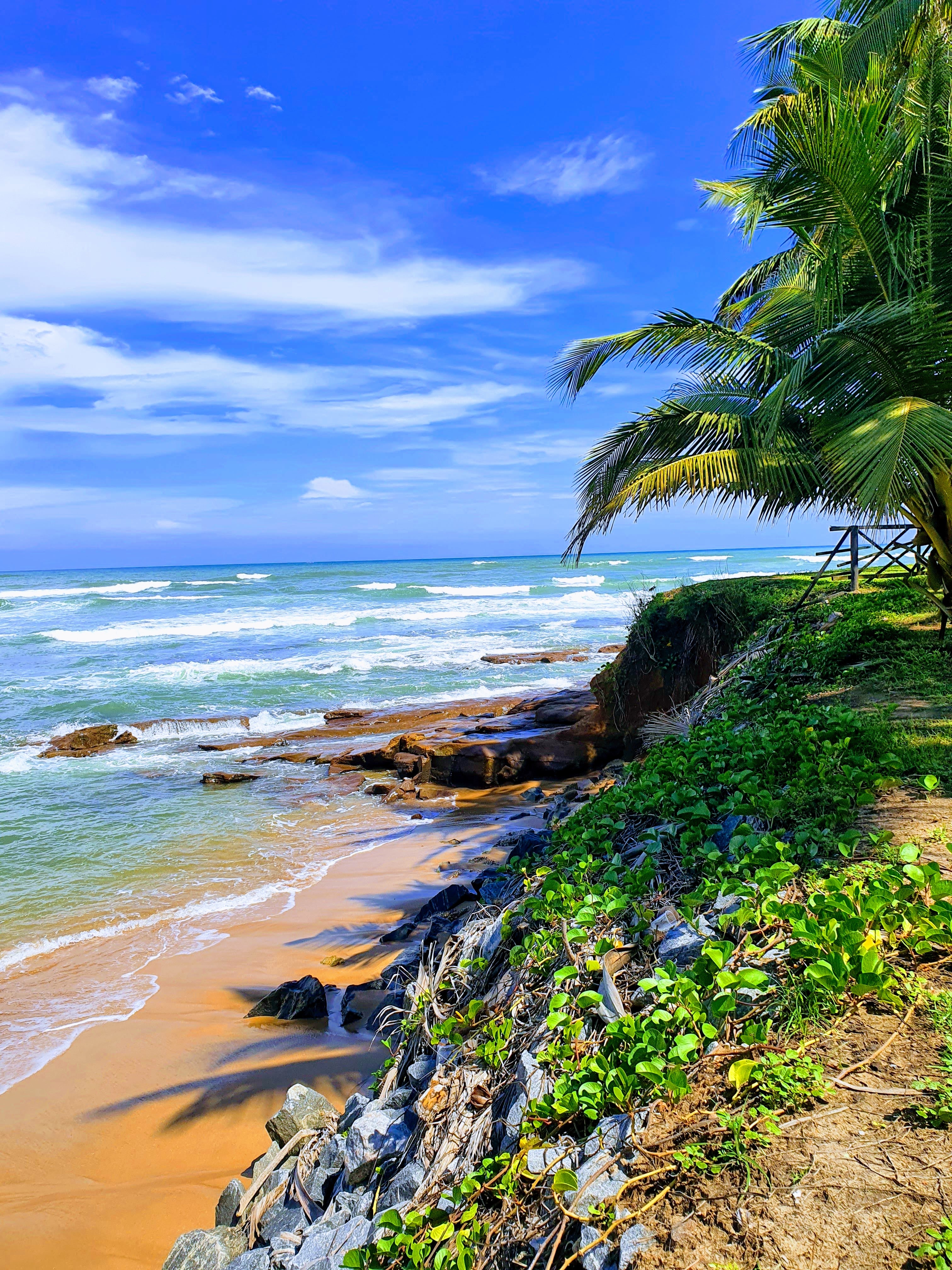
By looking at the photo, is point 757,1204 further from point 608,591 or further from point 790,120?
point 608,591

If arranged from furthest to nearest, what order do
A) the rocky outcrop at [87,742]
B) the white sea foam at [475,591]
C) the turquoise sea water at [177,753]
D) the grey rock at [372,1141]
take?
the white sea foam at [475,591] < the rocky outcrop at [87,742] < the turquoise sea water at [177,753] < the grey rock at [372,1141]

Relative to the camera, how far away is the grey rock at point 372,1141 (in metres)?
3.02

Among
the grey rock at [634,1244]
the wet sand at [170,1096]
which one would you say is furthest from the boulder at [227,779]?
the grey rock at [634,1244]

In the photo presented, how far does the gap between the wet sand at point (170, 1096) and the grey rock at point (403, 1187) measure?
1835 millimetres

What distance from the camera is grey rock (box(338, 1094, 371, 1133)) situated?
11.5 feet

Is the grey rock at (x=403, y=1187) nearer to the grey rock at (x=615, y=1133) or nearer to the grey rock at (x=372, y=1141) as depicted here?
the grey rock at (x=372, y=1141)

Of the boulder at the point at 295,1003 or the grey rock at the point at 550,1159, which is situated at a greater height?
the grey rock at the point at 550,1159

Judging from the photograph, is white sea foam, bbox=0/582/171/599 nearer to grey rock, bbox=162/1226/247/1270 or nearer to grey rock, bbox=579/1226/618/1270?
grey rock, bbox=162/1226/247/1270

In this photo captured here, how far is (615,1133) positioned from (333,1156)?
1.59 meters

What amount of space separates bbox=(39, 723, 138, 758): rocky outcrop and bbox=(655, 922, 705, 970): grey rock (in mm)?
14458

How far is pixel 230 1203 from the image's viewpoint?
11.7 feet

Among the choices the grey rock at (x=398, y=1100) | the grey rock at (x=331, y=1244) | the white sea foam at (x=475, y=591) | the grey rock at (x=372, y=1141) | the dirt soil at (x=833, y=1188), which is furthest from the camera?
the white sea foam at (x=475, y=591)

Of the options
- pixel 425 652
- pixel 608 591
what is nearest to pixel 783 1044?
pixel 425 652

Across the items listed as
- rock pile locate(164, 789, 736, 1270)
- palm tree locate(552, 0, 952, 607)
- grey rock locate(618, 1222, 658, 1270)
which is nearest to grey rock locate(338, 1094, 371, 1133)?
rock pile locate(164, 789, 736, 1270)
